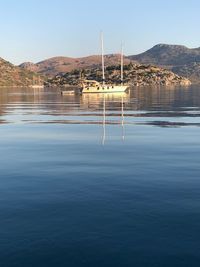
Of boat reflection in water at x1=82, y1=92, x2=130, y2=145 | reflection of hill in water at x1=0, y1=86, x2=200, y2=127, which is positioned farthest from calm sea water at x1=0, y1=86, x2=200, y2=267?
reflection of hill in water at x1=0, y1=86, x2=200, y2=127

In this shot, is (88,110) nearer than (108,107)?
Yes

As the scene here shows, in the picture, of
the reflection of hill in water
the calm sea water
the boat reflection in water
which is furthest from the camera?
the reflection of hill in water

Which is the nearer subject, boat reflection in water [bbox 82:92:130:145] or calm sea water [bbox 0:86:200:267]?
calm sea water [bbox 0:86:200:267]

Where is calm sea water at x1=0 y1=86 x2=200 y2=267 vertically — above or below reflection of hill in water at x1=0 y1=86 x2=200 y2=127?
below

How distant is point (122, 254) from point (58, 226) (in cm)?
348

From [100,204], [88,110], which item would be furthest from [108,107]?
[100,204]

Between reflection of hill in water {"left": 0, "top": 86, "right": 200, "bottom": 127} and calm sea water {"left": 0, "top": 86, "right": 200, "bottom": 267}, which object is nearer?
calm sea water {"left": 0, "top": 86, "right": 200, "bottom": 267}

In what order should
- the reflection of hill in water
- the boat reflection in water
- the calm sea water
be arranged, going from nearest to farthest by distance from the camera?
the calm sea water < the boat reflection in water < the reflection of hill in water

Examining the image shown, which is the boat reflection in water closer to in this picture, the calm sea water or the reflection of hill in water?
the reflection of hill in water

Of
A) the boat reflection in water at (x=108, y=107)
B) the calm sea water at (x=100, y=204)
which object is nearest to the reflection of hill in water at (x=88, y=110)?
the boat reflection in water at (x=108, y=107)

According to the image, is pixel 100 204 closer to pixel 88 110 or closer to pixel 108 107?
pixel 88 110

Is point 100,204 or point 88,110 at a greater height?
point 88,110

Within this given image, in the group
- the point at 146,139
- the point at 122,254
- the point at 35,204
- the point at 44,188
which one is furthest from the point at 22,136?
the point at 122,254

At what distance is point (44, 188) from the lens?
23.3 metres
